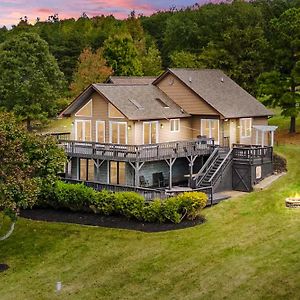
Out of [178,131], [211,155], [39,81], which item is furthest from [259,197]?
[39,81]

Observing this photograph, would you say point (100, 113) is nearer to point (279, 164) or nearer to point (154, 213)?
point (154, 213)

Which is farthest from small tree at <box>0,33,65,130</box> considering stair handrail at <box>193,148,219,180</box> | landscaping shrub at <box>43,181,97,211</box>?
stair handrail at <box>193,148,219,180</box>

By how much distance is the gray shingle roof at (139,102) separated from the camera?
42219mm

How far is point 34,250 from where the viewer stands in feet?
110

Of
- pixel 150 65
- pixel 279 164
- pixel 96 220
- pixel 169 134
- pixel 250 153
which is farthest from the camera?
pixel 150 65

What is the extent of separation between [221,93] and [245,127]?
3248mm

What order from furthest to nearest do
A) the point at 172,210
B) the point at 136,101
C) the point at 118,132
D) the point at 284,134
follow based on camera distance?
1. the point at 284,134
2. the point at 136,101
3. the point at 118,132
4. the point at 172,210

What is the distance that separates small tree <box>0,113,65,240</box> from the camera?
31.3 metres

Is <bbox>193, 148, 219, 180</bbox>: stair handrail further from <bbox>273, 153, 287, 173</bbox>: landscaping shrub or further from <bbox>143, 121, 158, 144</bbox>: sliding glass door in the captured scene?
<bbox>273, 153, 287, 173</bbox>: landscaping shrub

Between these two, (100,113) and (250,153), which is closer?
(250,153)

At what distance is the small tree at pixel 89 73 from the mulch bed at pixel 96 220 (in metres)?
31.6

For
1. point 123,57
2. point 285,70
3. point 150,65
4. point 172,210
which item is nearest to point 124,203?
point 172,210

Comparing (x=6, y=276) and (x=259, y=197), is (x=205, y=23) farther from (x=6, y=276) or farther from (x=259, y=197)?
(x=6, y=276)

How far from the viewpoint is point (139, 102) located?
43750 mm
